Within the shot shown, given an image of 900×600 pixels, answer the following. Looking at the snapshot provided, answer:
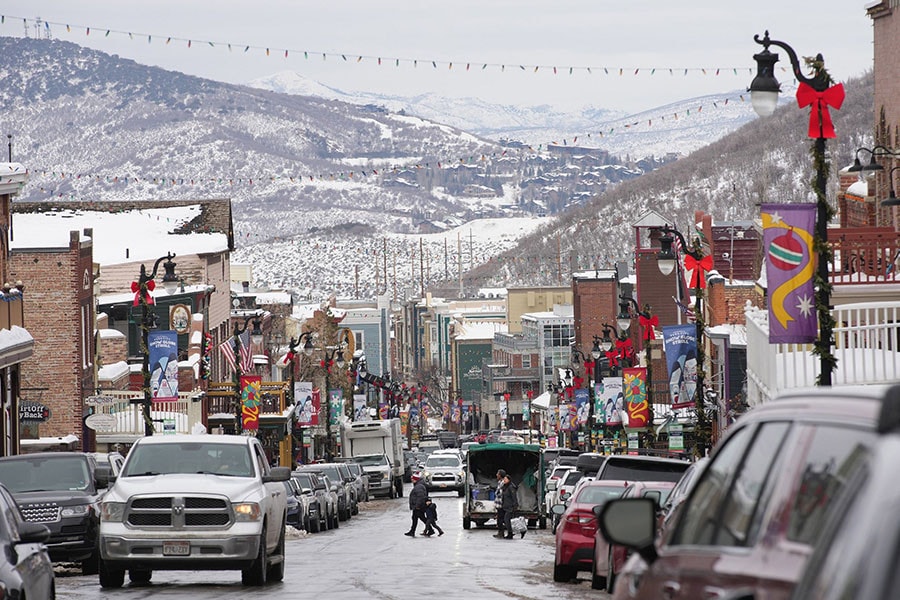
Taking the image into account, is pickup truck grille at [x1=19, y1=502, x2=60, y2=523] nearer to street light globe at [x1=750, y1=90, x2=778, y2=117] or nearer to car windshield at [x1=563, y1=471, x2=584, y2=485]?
street light globe at [x1=750, y1=90, x2=778, y2=117]

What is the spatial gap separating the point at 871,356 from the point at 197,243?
2643 inches

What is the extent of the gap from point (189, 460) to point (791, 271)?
8.01m

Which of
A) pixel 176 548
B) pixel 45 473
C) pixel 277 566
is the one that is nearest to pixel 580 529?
pixel 277 566

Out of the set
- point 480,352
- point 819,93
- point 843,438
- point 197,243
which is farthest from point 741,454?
point 480,352

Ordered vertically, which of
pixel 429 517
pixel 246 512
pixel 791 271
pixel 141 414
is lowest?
pixel 429 517

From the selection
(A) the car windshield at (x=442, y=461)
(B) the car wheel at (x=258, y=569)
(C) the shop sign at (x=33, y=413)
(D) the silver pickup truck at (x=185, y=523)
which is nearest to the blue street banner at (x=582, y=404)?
(A) the car windshield at (x=442, y=461)

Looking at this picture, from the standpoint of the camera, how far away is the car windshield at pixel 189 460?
19.7 m

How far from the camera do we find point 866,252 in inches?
1209

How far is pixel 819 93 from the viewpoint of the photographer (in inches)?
761

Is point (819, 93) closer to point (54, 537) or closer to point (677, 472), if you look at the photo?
point (677, 472)

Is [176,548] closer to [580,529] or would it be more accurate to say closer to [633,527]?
[580,529]

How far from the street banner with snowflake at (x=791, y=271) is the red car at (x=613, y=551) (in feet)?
8.52

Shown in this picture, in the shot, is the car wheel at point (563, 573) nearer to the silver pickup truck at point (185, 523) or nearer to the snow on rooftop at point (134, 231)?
the silver pickup truck at point (185, 523)

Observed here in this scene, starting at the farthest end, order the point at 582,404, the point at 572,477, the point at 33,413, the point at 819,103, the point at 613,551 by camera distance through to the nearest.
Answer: the point at 582,404 < the point at 33,413 < the point at 572,477 < the point at 819,103 < the point at 613,551
